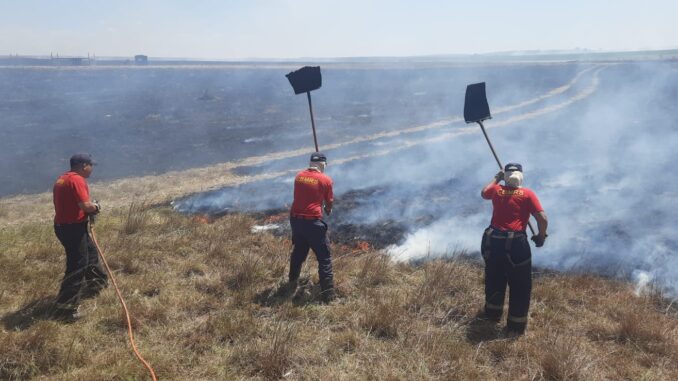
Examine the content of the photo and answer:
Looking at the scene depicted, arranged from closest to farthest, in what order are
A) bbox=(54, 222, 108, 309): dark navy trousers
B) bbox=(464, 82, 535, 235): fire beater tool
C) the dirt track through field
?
bbox=(54, 222, 108, 309): dark navy trousers < bbox=(464, 82, 535, 235): fire beater tool < the dirt track through field

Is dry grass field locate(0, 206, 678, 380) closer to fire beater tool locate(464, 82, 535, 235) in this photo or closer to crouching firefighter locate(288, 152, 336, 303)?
crouching firefighter locate(288, 152, 336, 303)

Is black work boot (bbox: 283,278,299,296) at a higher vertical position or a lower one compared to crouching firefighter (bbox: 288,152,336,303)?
lower

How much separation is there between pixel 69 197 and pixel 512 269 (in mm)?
5099

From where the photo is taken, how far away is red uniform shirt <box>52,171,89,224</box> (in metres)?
5.04

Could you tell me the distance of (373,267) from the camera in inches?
270

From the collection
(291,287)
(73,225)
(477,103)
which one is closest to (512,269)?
(477,103)

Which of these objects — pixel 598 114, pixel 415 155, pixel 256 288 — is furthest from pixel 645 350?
pixel 598 114

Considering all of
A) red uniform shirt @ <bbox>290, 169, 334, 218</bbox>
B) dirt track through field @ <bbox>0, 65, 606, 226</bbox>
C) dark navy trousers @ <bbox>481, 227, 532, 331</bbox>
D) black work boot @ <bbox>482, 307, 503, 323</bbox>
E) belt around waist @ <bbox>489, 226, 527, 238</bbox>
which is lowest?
dirt track through field @ <bbox>0, 65, 606, 226</bbox>

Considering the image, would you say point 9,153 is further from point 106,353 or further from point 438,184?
point 106,353

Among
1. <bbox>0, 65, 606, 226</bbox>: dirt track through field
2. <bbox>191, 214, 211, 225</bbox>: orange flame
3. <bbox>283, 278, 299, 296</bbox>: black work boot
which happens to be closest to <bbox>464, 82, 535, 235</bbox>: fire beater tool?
<bbox>283, 278, 299, 296</bbox>: black work boot

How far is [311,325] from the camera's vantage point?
5.27m

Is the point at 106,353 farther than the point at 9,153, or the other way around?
the point at 9,153

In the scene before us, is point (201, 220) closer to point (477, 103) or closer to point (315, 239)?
point (315, 239)

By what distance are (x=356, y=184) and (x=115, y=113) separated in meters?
32.2
